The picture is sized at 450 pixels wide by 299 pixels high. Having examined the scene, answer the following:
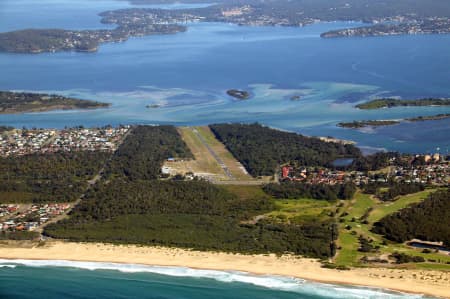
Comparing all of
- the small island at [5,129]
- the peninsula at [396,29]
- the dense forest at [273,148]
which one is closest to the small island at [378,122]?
the dense forest at [273,148]

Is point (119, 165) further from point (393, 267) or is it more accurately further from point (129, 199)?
point (393, 267)

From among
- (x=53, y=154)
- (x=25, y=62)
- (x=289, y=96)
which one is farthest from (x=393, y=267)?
(x=25, y=62)

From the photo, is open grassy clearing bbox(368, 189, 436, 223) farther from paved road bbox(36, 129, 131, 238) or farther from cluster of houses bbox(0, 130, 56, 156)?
cluster of houses bbox(0, 130, 56, 156)

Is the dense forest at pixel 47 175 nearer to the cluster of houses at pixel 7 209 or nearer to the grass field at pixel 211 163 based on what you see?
the cluster of houses at pixel 7 209

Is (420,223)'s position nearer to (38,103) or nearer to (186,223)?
(186,223)

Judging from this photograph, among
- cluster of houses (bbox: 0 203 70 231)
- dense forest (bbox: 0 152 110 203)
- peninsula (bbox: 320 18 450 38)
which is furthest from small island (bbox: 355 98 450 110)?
peninsula (bbox: 320 18 450 38)

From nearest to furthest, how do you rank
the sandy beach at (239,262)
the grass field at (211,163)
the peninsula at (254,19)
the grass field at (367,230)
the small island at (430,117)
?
1. the sandy beach at (239,262)
2. the grass field at (367,230)
3. the grass field at (211,163)
4. the small island at (430,117)
5. the peninsula at (254,19)

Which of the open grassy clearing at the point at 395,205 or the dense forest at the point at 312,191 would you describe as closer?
the open grassy clearing at the point at 395,205
